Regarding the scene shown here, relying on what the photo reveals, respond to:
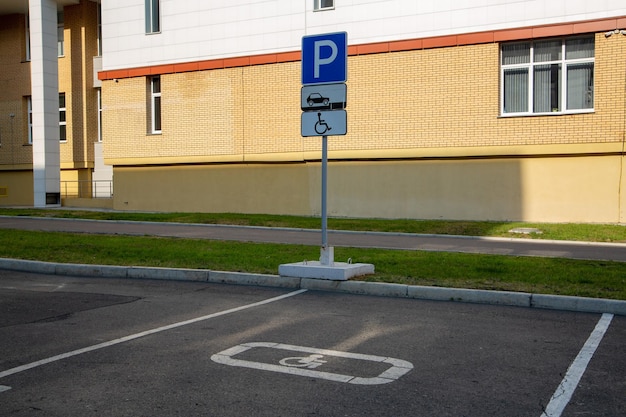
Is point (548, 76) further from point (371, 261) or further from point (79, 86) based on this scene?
point (79, 86)

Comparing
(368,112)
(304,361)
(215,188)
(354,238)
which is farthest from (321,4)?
(304,361)

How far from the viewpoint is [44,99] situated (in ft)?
101

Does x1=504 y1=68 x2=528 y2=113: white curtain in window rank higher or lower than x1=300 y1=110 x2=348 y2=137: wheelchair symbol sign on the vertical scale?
higher

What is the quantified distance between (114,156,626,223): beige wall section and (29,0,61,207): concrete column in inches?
185

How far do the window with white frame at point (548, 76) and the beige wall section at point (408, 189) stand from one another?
5.37 feet

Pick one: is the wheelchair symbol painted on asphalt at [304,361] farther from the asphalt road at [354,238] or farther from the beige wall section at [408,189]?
the beige wall section at [408,189]

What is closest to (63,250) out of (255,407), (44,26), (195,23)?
(255,407)

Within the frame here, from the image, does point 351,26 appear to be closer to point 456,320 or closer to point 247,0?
point 247,0

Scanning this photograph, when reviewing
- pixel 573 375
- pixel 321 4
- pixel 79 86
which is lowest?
pixel 573 375

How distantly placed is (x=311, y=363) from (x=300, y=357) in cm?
23

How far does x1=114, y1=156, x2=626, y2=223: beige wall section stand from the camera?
66.5ft

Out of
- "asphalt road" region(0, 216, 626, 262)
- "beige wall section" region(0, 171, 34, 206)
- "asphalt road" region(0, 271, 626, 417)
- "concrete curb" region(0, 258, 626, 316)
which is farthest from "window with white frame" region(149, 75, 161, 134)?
"asphalt road" region(0, 271, 626, 417)

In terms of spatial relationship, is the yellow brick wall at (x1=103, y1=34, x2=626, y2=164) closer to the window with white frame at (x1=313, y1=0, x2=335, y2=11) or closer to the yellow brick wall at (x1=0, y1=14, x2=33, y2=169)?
the window with white frame at (x1=313, y1=0, x2=335, y2=11)

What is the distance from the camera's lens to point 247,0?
25312 millimetres
